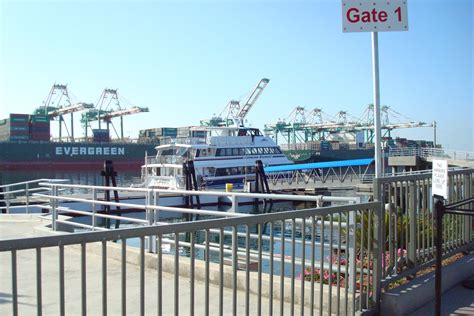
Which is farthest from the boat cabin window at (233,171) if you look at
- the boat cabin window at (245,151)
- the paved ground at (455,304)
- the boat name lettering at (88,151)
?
the paved ground at (455,304)

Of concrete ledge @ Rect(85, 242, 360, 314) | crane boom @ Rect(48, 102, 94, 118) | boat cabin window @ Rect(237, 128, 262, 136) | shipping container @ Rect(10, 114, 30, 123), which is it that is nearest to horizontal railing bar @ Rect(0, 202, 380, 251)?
concrete ledge @ Rect(85, 242, 360, 314)

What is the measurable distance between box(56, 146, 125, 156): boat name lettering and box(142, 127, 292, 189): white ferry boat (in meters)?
28.5

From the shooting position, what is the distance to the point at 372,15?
4941 millimetres

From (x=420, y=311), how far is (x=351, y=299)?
871 mm

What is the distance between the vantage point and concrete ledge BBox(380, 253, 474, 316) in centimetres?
427

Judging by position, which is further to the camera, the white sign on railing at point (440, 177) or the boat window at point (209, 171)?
the boat window at point (209, 171)

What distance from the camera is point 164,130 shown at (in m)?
95.3

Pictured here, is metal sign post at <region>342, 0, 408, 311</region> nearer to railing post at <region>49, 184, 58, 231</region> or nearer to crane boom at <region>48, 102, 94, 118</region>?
railing post at <region>49, 184, 58, 231</region>

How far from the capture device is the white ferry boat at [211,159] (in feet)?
126

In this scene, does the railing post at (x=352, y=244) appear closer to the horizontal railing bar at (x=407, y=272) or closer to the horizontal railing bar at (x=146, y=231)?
the horizontal railing bar at (x=146, y=231)

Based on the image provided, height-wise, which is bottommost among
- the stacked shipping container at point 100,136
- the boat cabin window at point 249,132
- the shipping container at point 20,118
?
the boat cabin window at point 249,132

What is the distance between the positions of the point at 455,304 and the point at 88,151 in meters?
69.0

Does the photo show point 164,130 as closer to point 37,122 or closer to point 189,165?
point 37,122

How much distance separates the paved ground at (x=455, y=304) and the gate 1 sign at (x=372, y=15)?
8.90ft
